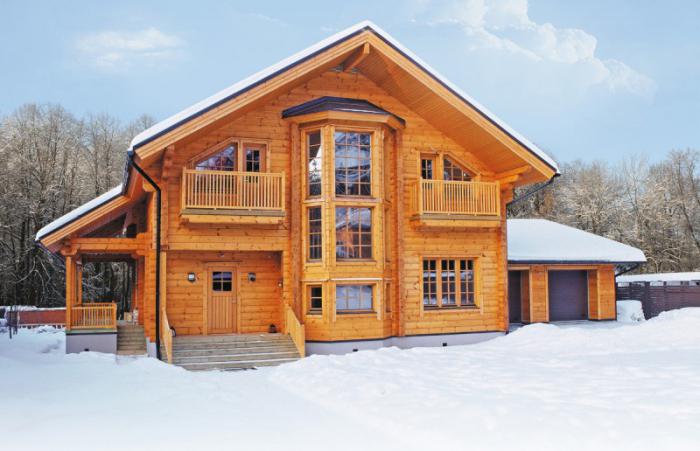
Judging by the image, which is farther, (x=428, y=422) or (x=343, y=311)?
(x=343, y=311)

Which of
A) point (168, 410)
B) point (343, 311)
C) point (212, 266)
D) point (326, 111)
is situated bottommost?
point (168, 410)

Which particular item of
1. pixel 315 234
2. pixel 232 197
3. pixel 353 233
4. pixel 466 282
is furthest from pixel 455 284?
pixel 232 197

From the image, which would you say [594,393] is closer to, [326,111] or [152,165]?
[326,111]

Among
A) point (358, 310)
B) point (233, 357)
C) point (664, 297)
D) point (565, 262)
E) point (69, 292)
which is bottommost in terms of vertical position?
point (233, 357)

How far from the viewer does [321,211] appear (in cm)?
1686

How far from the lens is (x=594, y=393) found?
10.6m

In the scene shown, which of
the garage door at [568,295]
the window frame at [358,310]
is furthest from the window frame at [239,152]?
the garage door at [568,295]

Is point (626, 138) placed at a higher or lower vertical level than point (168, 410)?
higher

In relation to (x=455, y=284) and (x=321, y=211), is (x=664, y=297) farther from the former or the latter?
(x=321, y=211)

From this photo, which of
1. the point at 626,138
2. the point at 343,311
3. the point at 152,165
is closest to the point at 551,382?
the point at 343,311

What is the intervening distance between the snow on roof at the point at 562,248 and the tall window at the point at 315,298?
319 inches

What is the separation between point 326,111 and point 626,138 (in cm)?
17283

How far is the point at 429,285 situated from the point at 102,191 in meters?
24.3

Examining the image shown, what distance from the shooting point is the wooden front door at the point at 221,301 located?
17000mm
